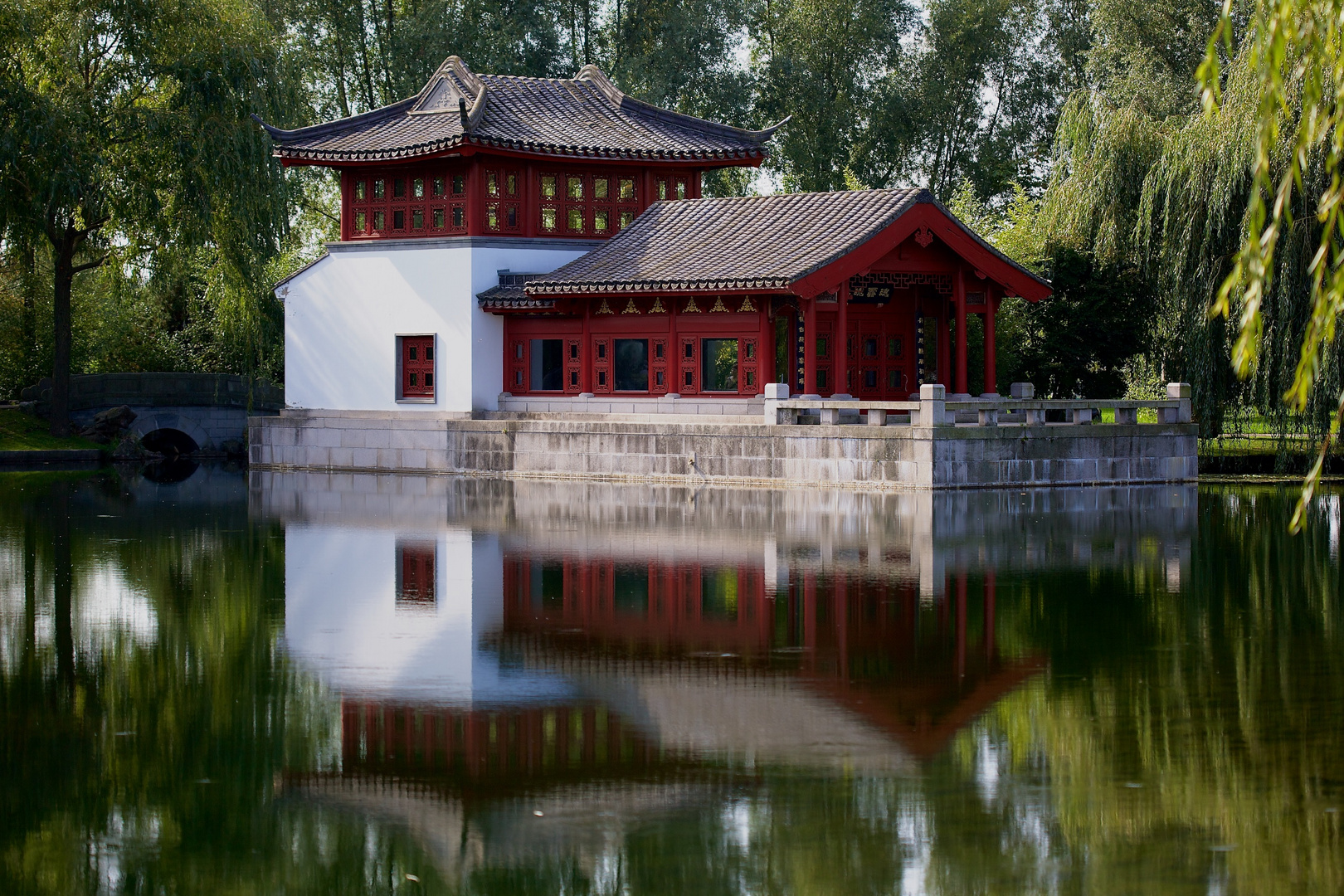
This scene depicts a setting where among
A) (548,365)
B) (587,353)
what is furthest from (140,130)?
(587,353)

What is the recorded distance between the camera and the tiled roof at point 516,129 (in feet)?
113

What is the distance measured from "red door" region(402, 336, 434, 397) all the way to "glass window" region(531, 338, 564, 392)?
2211 millimetres

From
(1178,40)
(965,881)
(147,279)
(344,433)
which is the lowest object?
(965,881)

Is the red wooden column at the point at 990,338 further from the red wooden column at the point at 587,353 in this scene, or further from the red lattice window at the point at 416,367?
the red lattice window at the point at 416,367

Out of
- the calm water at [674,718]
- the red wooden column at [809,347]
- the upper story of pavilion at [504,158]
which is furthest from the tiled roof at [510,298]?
the calm water at [674,718]

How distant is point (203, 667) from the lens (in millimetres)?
11945

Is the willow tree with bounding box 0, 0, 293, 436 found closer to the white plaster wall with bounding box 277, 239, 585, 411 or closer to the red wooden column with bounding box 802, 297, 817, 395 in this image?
the white plaster wall with bounding box 277, 239, 585, 411

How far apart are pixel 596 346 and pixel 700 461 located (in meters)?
5.14

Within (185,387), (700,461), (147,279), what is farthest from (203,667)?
(147,279)

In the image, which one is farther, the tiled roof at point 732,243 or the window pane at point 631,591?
the tiled roof at point 732,243

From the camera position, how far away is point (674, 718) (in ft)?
33.8

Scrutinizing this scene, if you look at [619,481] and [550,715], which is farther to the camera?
[619,481]

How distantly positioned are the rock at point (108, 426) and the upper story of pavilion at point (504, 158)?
775cm

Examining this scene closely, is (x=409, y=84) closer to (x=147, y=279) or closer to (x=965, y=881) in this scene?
(x=147, y=279)
